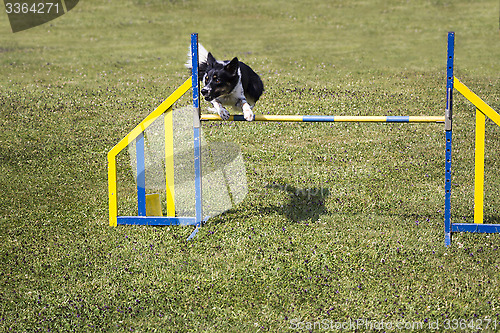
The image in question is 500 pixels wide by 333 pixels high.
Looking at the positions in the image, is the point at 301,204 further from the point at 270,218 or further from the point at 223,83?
the point at 223,83

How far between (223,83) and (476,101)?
9.50ft

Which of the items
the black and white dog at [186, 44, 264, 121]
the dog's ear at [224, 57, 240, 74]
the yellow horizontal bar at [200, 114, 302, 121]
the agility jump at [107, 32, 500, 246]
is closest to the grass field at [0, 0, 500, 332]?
the agility jump at [107, 32, 500, 246]

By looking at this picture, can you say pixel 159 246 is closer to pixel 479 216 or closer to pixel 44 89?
pixel 479 216

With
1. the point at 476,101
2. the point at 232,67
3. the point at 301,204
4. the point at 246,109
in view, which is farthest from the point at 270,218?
the point at 476,101

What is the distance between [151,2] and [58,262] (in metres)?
27.6

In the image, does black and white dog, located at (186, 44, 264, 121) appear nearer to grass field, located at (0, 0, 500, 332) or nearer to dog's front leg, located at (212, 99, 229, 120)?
dog's front leg, located at (212, 99, 229, 120)

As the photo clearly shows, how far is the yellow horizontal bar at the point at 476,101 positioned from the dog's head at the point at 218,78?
99.2 inches

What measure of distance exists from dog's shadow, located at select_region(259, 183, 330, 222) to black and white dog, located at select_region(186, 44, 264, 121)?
1423 mm

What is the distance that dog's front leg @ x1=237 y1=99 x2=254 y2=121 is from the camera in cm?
690

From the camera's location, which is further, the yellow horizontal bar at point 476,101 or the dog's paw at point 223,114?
the dog's paw at point 223,114

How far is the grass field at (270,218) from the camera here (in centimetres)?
551

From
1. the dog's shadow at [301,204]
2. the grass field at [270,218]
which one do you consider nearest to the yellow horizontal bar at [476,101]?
the grass field at [270,218]

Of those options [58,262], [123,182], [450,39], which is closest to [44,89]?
[123,182]

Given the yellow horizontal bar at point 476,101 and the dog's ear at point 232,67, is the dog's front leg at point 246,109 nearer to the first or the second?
the dog's ear at point 232,67
